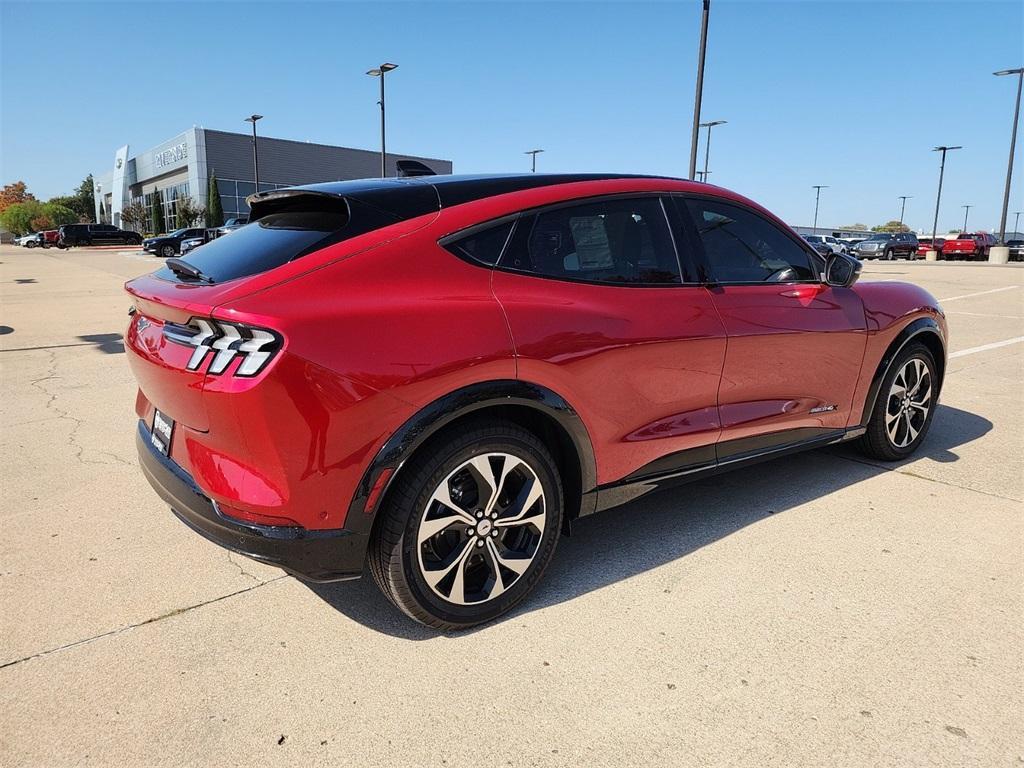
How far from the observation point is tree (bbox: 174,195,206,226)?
176 feet

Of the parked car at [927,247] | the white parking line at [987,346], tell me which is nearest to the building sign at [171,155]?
the parked car at [927,247]

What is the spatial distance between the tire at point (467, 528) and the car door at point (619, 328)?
10.9 inches

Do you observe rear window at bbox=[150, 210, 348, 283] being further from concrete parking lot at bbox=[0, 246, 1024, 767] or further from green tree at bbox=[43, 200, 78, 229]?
green tree at bbox=[43, 200, 78, 229]

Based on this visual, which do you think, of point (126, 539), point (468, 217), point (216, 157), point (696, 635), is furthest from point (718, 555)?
point (216, 157)

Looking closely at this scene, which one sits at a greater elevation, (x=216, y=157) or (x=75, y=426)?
(x=216, y=157)

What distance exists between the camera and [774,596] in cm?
293

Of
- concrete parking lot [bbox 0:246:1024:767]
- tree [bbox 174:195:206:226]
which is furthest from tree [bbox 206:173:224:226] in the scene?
concrete parking lot [bbox 0:246:1024:767]

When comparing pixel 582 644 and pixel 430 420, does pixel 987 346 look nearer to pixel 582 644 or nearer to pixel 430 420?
pixel 582 644

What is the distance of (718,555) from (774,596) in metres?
0.39

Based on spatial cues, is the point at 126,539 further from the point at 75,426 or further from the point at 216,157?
the point at 216,157

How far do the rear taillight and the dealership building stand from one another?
5467 cm

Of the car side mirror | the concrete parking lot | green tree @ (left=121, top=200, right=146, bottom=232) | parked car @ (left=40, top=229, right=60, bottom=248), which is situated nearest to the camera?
the concrete parking lot

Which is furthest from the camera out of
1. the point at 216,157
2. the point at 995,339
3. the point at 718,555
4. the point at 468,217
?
the point at 216,157

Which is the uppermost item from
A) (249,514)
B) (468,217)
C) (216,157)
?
(216,157)
